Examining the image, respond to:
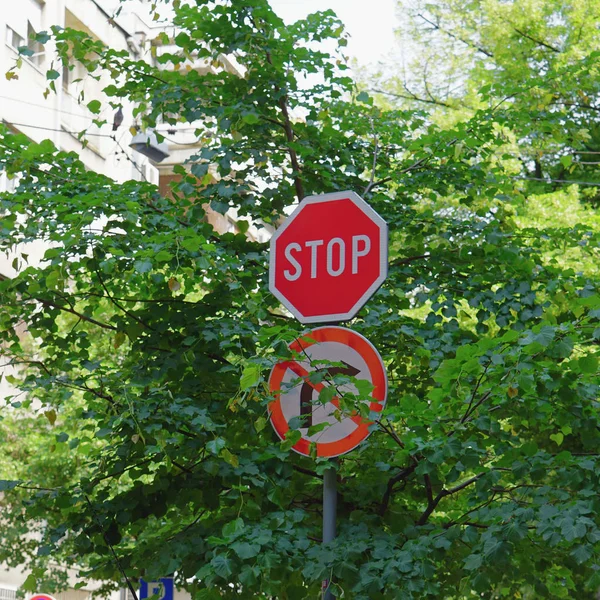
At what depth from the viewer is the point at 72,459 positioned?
2033cm

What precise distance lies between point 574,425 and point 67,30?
4.20 meters

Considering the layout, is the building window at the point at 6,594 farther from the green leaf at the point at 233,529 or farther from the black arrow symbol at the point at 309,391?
the black arrow symbol at the point at 309,391

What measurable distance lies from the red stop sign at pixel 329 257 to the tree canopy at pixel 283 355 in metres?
0.24

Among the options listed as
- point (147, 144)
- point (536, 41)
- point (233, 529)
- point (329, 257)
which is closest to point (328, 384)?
point (329, 257)

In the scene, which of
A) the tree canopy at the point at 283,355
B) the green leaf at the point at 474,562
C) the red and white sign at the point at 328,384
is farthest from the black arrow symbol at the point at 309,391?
the green leaf at the point at 474,562

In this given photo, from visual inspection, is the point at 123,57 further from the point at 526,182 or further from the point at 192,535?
the point at 526,182

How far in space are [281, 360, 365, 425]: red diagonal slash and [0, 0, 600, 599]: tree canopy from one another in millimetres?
171

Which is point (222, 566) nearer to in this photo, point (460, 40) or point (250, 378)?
point (250, 378)

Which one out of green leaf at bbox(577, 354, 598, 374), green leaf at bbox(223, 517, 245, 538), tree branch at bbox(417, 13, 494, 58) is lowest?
green leaf at bbox(223, 517, 245, 538)

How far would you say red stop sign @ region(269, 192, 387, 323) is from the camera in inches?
178

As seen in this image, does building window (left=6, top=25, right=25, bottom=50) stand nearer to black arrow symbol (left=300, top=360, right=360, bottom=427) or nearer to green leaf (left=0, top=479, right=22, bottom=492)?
green leaf (left=0, top=479, right=22, bottom=492)

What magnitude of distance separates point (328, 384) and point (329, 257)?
561mm

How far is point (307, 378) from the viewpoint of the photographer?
4.29 metres

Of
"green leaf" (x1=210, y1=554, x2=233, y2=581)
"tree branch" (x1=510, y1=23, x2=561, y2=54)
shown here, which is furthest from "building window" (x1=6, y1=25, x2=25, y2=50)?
"green leaf" (x1=210, y1=554, x2=233, y2=581)
